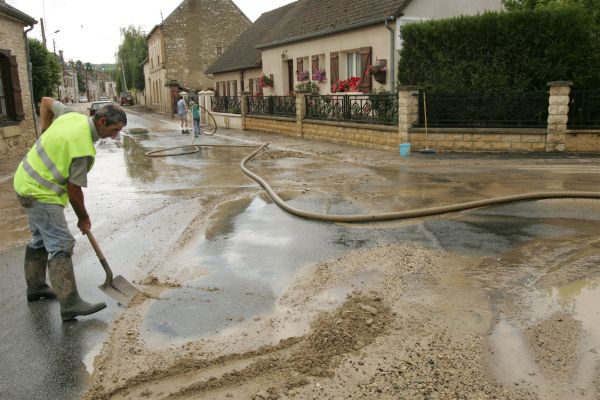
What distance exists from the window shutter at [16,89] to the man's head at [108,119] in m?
13.6

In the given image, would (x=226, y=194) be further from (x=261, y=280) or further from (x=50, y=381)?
(x=50, y=381)

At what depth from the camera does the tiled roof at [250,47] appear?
109ft

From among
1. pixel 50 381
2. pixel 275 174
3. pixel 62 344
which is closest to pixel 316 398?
pixel 50 381

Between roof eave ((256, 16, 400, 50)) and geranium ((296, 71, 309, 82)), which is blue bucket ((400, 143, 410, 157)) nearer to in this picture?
roof eave ((256, 16, 400, 50))

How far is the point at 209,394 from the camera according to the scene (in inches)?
129

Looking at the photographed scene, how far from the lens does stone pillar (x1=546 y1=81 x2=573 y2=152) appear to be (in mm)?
12852

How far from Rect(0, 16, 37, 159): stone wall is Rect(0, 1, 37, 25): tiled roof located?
0.24 m

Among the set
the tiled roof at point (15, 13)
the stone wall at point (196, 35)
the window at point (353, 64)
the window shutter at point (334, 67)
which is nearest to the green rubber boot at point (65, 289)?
the tiled roof at point (15, 13)

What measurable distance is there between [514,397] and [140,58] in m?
70.9

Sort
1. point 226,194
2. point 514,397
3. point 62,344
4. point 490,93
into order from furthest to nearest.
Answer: point 490,93, point 226,194, point 62,344, point 514,397

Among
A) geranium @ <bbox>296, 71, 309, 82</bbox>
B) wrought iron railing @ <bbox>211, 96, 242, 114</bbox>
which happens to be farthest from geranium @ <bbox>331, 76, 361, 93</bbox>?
wrought iron railing @ <bbox>211, 96, 242, 114</bbox>

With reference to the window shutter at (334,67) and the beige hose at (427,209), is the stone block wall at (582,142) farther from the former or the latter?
the window shutter at (334,67)

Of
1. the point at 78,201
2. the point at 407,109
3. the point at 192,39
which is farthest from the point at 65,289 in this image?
the point at 192,39

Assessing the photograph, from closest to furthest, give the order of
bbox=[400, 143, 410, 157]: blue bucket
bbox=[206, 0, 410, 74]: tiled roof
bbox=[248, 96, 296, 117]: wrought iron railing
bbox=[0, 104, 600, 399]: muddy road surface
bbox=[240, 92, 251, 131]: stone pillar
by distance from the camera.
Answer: bbox=[0, 104, 600, 399]: muddy road surface
bbox=[400, 143, 410, 157]: blue bucket
bbox=[206, 0, 410, 74]: tiled roof
bbox=[248, 96, 296, 117]: wrought iron railing
bbox=[240, 92, 251, 131]: stone pillar
